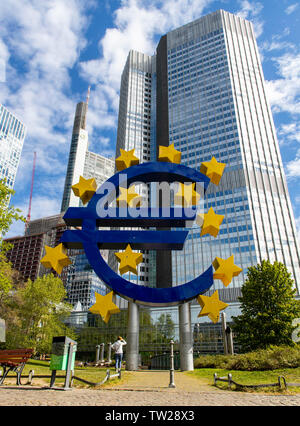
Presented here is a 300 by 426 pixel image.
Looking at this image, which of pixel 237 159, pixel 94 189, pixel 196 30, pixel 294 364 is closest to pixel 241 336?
pixel 294 364

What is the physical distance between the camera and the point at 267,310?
88.6 ft

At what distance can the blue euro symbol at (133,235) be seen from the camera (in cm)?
1756

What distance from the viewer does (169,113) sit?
108 meters

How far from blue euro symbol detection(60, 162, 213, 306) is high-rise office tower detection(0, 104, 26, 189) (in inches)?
5970

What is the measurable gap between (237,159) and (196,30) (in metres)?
62.0

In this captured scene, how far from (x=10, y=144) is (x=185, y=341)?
564ft

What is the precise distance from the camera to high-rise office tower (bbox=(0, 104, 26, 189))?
156 m

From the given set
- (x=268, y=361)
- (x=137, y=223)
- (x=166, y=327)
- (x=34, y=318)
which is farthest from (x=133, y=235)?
(x=166, y=327)

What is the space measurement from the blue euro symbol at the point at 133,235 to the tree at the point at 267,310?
41.0 ft

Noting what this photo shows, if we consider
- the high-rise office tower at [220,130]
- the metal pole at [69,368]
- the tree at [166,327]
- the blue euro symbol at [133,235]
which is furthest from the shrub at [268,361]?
the high-rise office tower at [220,130]

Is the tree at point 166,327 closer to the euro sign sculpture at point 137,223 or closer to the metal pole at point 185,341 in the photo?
the metal pole at point 185,341

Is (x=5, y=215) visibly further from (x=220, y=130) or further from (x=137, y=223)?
(x=220, y=130)

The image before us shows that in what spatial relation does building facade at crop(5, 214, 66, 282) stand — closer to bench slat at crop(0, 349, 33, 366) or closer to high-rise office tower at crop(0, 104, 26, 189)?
high-rise office tower at crop(0, 104, 26, 189)
